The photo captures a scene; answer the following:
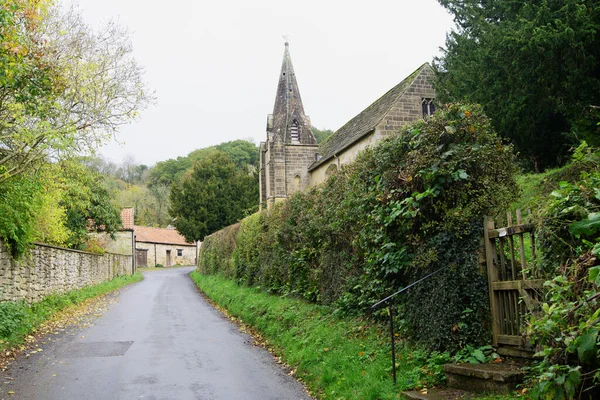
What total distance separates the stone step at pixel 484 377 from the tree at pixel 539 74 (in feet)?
28.4

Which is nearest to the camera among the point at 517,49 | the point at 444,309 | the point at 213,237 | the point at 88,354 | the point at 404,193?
the point at 444,309

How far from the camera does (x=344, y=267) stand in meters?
10.4

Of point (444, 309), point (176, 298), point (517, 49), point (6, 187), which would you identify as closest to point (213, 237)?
point (176, 298)

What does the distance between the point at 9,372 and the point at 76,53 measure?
7.95 metres

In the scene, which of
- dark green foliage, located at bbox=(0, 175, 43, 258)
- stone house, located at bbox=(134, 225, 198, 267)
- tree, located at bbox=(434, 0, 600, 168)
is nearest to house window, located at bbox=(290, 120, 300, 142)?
tree, located at bbox=(434, 0, 600, 168)

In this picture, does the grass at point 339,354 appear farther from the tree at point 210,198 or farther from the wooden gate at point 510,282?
the tree at point 210,198

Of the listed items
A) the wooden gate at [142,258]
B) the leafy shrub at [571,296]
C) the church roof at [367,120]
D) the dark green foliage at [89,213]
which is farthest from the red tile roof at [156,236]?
the leafy shrub at [571,296]

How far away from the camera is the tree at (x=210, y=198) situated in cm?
5334

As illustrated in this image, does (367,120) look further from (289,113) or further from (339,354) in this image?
(339,354)

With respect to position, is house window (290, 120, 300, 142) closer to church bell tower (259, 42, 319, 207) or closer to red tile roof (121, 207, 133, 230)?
church bell tower (259, 42, 319, 207)

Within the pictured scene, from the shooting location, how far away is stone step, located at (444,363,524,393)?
5.18 metres

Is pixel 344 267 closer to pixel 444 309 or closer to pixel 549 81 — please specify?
pixel 444 309

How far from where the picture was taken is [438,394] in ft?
18.4

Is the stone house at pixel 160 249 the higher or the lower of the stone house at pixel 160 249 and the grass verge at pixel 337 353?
the higher
